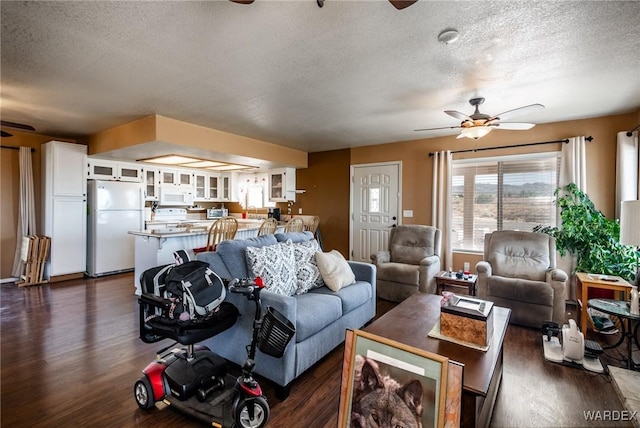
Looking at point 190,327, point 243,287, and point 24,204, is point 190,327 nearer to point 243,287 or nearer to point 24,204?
point 243,287

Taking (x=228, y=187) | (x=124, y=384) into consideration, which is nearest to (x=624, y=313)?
(x=124, y=384)

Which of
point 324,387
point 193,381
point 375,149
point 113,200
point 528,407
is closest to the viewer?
point 193,381

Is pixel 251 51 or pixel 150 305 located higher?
pixel 251 51

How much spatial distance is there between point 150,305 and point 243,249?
812 mm

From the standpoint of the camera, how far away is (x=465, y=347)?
69.4 inches

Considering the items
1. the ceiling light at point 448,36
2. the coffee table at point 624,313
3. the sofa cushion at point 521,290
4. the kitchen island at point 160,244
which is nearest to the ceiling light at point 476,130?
the ceiling light at point 448,36

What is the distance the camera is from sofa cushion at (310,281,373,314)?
2672mm

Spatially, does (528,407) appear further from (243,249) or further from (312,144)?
(312,144)

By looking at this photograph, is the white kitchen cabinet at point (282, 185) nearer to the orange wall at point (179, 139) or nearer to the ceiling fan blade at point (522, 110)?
the orange wall at point (179, 139)

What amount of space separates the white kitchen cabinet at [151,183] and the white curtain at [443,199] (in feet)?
18.0

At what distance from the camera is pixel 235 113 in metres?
3.83

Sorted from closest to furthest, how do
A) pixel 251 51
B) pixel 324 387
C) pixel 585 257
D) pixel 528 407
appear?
1. pixel 528 407
2. pixel 324 387
3. pixel 251 51
4. pixel 585 257

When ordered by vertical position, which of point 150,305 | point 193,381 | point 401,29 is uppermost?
point 401,29

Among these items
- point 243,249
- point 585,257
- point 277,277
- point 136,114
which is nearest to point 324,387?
point 277,277
